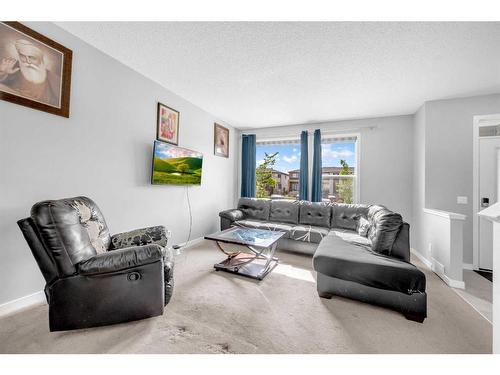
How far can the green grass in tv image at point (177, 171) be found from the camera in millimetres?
2807

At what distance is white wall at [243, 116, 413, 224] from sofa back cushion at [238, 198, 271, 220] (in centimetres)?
198

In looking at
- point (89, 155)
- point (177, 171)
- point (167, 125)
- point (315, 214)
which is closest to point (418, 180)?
point (315, 214)

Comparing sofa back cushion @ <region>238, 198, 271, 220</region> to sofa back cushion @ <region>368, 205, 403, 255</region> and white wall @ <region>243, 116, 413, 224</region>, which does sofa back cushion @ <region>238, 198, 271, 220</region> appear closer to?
white wall @ <region>243, 116, 413, 224</region>

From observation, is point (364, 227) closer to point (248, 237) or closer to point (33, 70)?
point (248, 237)

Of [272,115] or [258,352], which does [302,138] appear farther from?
[258,352]

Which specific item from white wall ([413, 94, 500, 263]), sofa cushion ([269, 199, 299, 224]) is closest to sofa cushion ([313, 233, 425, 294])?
sofa cushion ([269, 199, 299, 224])

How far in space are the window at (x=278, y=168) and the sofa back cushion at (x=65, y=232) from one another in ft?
12.7

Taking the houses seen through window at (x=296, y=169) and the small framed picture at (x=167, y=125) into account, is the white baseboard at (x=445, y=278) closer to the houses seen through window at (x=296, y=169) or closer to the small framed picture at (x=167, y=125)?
the houses seen through window at (x=296, y=169)

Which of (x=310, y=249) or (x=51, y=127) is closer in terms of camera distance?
(x=51, y=127)

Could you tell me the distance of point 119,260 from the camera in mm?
1428

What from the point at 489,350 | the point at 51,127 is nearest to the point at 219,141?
the point at 51,127

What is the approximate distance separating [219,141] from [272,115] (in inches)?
50.4

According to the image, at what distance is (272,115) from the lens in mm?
4039

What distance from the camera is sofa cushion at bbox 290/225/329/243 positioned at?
3.20m
